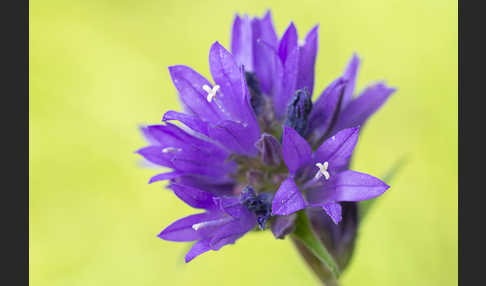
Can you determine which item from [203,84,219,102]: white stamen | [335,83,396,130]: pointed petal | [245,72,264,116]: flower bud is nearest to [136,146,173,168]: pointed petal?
[203,84,219,102]: white stamen

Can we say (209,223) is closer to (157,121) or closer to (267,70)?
(267,70)

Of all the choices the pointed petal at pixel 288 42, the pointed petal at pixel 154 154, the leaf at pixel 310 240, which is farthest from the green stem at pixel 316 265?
the pointed petal at pixel 288 42

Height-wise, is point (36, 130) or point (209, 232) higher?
point (36, 130)

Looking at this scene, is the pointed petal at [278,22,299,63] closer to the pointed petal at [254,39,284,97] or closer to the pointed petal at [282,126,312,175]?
the pointed petal at [254,39,284,97]

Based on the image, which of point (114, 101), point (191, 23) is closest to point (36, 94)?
point (114, 101)

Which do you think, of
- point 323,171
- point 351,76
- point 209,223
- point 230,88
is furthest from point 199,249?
point 351,76

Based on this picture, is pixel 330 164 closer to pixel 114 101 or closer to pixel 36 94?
pixel 114 101

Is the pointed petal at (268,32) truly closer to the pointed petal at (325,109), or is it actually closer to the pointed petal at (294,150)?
the pointed petal at (325,109)
